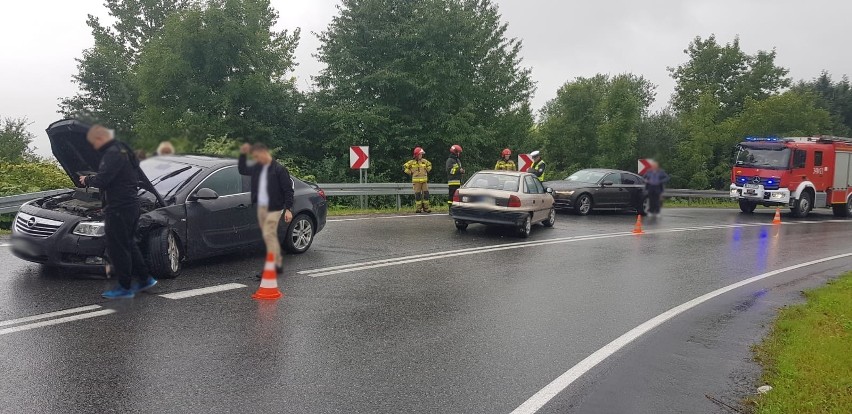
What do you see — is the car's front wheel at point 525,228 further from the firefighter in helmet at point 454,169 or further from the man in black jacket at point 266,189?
the man in black jacket at point 266,189

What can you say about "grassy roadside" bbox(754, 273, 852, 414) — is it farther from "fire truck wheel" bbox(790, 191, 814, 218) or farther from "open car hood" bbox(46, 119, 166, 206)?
"fire truck wheel" bbox(790, 191, 814, 218)

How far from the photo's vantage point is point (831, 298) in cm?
898

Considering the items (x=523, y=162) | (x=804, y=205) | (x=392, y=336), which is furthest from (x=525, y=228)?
(x=804, y=205)

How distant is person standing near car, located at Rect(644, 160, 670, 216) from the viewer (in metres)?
2.19

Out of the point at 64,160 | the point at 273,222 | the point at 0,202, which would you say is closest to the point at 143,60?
the point at 64,160

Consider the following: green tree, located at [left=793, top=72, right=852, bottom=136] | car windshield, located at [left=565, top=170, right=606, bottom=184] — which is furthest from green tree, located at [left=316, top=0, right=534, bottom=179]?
green tree, located at [left=793, top=72, right=852, bottom=136]

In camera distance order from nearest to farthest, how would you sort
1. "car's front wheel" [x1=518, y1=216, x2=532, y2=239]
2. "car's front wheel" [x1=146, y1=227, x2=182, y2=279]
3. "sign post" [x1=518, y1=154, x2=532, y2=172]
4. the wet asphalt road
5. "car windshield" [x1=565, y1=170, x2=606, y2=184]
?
"car windshield" [x1=565, y1=170, x2=606, y2=184] → "car's front wheel" [x1=146, y1=227, x2=182, y2=279] → the wet asphalt road → "car's front wheel" [x1=518, y1=216, x2=532, y2=239] → "sign post" [x1=518, y1=154, x2=532, y2=172]

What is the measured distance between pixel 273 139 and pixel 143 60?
1120 mm

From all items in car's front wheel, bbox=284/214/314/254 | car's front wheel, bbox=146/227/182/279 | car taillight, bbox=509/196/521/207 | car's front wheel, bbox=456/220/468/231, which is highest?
car's front wheel, bbox=146/227/182/279

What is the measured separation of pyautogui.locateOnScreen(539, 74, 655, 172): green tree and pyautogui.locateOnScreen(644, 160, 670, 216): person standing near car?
7.4 inches

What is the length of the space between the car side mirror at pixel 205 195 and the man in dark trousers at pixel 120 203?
0.28m

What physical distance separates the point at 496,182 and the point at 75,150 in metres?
12.7

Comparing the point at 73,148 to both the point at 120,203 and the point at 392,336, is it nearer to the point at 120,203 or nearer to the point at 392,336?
the point at 120,203

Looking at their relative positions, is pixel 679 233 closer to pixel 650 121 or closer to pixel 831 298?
pixel 831 298
